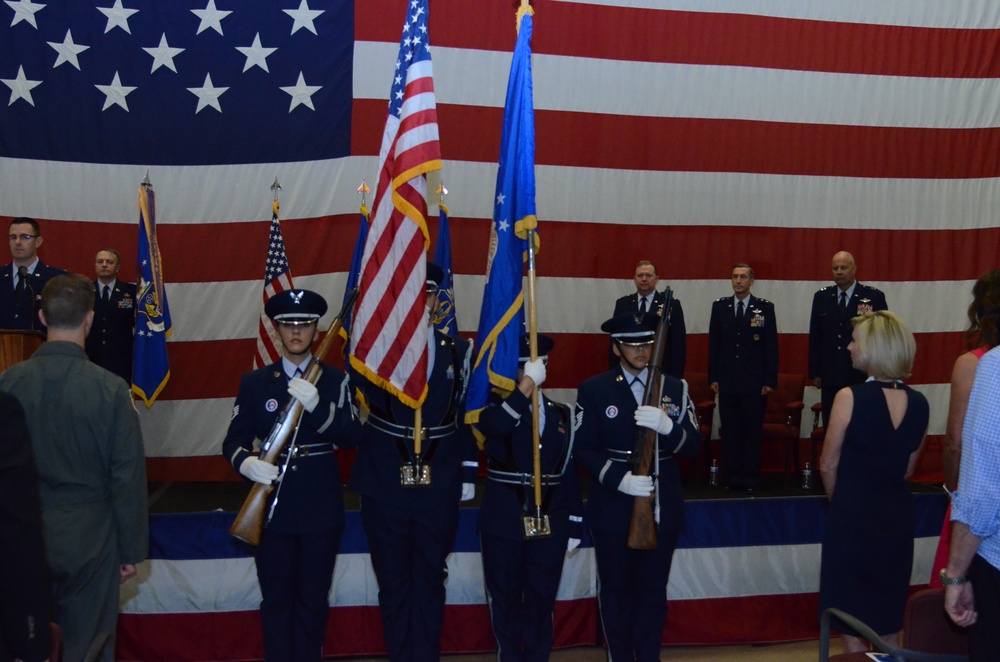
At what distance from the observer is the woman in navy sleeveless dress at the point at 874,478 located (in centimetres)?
283

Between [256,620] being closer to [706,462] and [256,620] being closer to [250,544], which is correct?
[250,544]

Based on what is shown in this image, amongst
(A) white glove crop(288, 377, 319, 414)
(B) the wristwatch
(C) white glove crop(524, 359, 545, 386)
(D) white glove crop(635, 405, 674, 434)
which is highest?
(C) white glove crop(524, 359, 545, 386)

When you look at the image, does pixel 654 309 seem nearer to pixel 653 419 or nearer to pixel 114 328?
pixel 653 419

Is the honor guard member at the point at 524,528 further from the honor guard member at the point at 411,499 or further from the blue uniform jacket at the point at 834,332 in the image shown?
the blue uniform jacket at the point at 834,332

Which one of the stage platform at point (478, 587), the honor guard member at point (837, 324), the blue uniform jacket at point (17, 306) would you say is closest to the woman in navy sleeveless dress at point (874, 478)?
the stage platform at point (478, 587)

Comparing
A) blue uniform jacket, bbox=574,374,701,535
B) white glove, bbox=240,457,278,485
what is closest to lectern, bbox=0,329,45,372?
white glove, bbox=240,457,278,485

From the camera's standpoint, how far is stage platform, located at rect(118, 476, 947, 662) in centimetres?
388

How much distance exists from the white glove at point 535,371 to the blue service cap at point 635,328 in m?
0.30

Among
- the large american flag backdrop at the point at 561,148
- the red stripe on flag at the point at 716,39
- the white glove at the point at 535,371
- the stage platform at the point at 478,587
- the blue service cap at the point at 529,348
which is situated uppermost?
the red stripe on flag at the point at 716,39

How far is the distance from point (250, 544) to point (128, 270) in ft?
11.1

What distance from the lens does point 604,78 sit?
242 inches

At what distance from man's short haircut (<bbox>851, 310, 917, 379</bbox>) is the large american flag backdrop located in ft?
10.8

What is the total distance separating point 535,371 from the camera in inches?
119

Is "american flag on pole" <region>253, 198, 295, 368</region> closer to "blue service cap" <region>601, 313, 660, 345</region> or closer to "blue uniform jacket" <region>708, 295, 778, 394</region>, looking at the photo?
"blue service cap" <region>601, 313, 660, 345</region>
